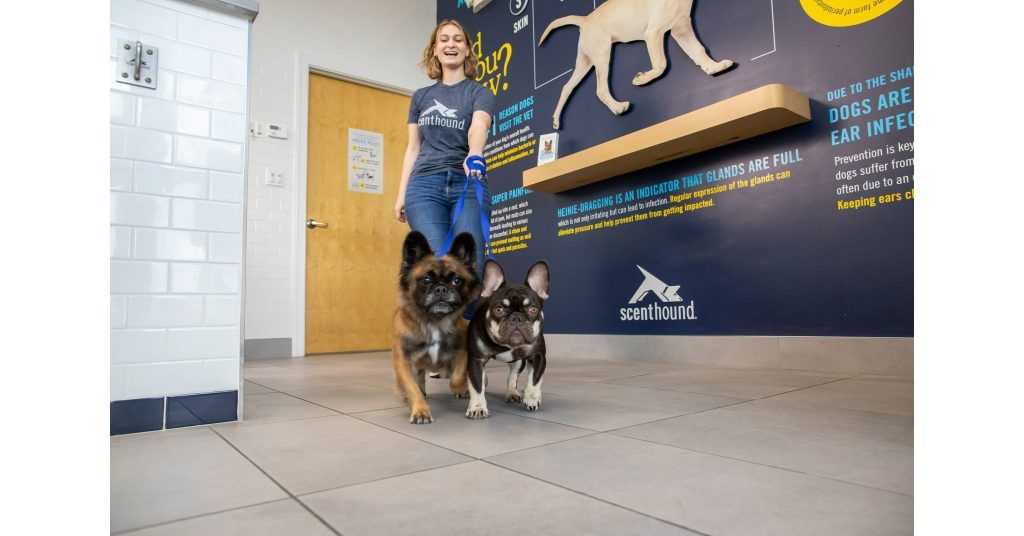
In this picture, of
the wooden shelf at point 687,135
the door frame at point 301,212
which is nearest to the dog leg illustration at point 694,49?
the wooden shelf at point 687,135

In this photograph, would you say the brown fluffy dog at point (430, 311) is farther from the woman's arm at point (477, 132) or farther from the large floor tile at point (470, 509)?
the large floor tile at point (470, 509)

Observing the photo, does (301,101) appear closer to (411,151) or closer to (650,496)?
(411,151)

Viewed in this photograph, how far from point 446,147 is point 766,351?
2.16m

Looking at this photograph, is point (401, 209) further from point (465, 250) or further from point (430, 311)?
point (430, 311)

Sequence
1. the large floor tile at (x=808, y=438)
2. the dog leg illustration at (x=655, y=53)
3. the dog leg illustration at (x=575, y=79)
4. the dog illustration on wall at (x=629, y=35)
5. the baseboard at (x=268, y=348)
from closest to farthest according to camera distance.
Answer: the large floor tile at (x=808, y=438) < the dog illustration on wall at (x=629, y=35) < the dog leg illustration at (x=655, y=53) < the dog leg illustration at (x=575, y=79) < the baseboard at (x=268, y=348)

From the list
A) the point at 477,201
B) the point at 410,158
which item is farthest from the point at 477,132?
the point at 410,158

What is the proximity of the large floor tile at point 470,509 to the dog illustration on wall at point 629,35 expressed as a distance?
3.07 m

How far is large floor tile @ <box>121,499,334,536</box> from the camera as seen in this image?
0.90 metres

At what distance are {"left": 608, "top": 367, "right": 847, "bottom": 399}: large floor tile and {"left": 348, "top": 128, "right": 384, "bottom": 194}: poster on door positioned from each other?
152 inches

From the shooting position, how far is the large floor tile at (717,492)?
2.95ft

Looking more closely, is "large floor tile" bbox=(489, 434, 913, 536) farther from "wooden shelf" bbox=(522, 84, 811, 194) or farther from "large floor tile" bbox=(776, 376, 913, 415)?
"wooden shelf" bbox=(522, 84, 811, 194)

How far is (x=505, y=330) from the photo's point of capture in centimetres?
187

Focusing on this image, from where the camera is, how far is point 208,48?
192 centimetres
